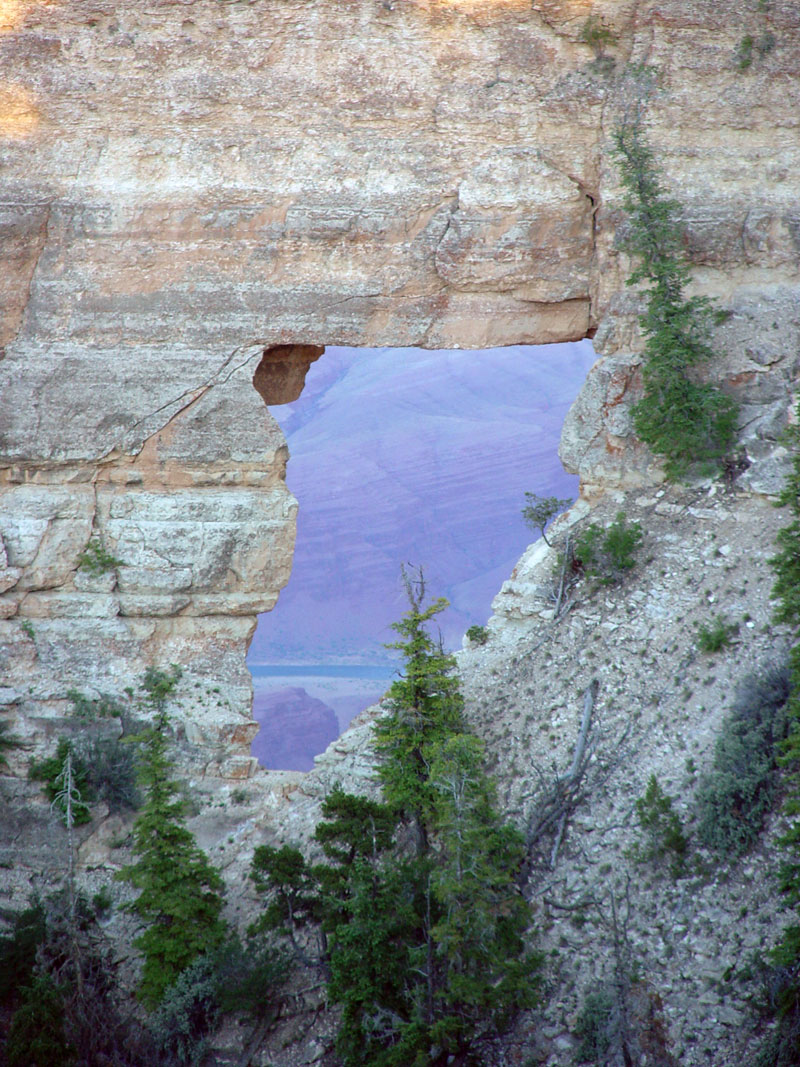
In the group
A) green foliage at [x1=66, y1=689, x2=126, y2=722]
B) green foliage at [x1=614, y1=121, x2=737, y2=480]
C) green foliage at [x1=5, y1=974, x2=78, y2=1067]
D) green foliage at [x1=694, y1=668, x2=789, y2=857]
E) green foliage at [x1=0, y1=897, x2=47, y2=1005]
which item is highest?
green foliage at [x1=614, y1=121, x2=737, y2=480]

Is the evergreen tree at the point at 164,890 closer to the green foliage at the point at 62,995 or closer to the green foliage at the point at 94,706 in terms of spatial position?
the green foliage at the point at 62,995

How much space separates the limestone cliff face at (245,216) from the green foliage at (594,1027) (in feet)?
31.4

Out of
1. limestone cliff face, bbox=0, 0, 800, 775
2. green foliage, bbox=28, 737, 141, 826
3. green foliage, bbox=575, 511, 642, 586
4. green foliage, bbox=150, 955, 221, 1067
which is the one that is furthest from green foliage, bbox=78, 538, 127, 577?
green foliage, bbox=575, 511, 642, 586

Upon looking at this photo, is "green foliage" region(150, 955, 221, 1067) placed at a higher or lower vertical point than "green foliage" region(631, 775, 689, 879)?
lower

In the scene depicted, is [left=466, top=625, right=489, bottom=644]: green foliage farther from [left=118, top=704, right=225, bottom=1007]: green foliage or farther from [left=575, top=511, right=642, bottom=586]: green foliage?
[left=118, top=704, right=225, bottom=1007]: green foliage

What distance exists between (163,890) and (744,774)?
9750mm

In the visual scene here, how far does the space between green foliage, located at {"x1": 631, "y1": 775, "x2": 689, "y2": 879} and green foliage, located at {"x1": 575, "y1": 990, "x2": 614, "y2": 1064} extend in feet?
7.53

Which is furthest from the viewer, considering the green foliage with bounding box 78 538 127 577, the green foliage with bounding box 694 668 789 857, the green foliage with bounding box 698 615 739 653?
the green foliage with bounding box 78 538 127 577

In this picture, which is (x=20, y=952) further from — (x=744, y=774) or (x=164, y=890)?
(x=744, y=774)

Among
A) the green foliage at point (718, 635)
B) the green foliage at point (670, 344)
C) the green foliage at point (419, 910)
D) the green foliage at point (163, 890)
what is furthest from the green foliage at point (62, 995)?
the green foliage at point (670, 344)

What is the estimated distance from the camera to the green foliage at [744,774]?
1529 cm

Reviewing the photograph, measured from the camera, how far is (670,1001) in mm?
14281

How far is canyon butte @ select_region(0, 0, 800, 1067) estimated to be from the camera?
21.5 m

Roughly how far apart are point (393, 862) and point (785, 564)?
7.90 metres
